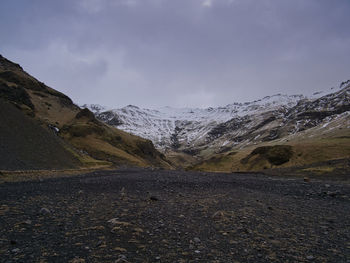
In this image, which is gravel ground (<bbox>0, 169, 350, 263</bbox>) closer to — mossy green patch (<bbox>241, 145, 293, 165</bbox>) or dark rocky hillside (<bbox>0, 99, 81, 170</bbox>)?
dark rocky hillside (<bbox>0, 99, 81, 170</bbox>)


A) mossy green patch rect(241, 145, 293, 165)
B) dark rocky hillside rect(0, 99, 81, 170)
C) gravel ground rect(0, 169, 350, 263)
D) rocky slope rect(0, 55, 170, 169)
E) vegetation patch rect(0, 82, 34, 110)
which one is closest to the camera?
gravel ground rect(0, 169, 350, 263)

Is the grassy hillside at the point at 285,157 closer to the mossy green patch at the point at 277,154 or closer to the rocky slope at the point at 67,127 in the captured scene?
the mossy green patch at the point at 277,154

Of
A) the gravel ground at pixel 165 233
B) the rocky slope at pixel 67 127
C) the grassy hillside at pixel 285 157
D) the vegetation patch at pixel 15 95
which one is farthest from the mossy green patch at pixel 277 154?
the vegetation patch at pixel 15 95

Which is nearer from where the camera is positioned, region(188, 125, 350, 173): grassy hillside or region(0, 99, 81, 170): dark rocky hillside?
region(0, 99, 81, 170): dark rocky hillside

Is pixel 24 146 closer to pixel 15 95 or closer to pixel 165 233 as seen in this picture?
pixel 165 233

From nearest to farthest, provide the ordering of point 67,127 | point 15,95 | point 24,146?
point 24,146 → point 67,127 → point 15,95

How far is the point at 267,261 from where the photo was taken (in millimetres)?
5102

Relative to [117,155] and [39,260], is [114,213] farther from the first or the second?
[117,155]

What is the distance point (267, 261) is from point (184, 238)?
2304mm

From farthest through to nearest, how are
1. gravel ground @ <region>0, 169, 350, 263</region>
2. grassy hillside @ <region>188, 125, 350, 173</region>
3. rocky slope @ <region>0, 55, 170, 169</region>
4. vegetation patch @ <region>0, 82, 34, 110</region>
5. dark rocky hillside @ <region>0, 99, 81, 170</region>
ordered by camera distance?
1. vegetation patch @ <region>0, 82, 34, 110</region>
2. grassy hillside @ <region>188, 125, 350, 173</region>
3. rocky slope @ <region>0, 55, 170, 169</region>
4. dark rocky hillside @ <region>0, 99, 81, 170</region>
5. gravel ground @ <region>0, 169, 350, 263</region>

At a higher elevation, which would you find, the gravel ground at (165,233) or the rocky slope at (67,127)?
the rocky slope at (67,127)

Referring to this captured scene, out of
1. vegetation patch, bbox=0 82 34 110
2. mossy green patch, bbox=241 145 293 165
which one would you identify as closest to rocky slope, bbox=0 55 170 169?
vegetation patch, bbox=0 82 34 110

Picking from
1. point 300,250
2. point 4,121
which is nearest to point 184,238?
point 300,250

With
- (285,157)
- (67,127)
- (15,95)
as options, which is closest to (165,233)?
(285,157)
